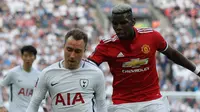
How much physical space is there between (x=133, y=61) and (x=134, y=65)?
0.05 metres

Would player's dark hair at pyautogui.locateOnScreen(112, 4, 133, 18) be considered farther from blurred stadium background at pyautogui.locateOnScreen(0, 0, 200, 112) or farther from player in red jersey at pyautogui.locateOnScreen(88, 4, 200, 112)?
blurred stadium background at pyautogui.locateOnScreen(0, 0, 200, 112)

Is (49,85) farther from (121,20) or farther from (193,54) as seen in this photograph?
(193,54)

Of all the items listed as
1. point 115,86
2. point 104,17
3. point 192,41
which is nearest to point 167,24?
point 104,17

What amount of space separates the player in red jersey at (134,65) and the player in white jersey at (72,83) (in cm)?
68

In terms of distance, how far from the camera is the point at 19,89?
9.76 meters

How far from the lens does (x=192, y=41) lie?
69.7 feet

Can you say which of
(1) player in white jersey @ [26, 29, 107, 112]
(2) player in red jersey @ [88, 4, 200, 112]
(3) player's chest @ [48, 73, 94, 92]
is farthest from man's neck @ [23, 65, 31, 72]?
(3) player's chest @ [48, 73, 94, 92]

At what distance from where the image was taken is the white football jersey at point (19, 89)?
9680 mm

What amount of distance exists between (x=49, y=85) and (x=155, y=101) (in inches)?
58.2

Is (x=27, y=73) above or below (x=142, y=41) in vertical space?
below

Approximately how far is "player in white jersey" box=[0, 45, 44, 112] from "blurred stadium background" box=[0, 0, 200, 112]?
6.95m

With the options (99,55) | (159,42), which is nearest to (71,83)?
(99,55)

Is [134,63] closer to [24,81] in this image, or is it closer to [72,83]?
[72,83]

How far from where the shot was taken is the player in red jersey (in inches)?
261
